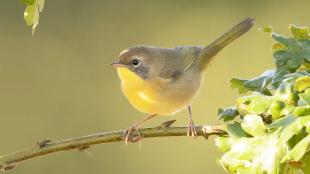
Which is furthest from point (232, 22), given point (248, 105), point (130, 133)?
point (248, 105)

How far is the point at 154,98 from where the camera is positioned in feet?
8.61

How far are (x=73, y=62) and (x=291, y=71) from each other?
4.89 meters

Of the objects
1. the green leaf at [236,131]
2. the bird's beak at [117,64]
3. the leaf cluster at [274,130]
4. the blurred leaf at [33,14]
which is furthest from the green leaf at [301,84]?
→ the bird's beak at [117,64]

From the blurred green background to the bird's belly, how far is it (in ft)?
9.14

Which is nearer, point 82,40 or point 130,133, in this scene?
point 130,133

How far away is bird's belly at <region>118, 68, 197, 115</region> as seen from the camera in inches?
101

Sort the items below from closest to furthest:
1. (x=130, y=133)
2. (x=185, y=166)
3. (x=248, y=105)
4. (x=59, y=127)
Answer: (x=248, y=105), (x=130, y=133), (x=185, y=166), (x=59, y=127)

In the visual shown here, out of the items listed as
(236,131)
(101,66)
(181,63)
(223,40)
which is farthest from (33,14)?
(101,66)

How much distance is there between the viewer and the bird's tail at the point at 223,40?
259 centimetres

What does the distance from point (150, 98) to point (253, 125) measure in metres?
1.42

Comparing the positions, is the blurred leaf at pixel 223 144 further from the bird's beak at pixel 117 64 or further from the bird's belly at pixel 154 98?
the bird's beak at pixel 117 64

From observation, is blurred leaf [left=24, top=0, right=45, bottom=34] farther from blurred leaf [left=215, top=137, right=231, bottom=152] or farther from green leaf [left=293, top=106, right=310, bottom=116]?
green leaf [left=293, top=106, right=310, bottom=116]

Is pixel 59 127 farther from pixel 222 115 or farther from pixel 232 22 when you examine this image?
pixel 222 115

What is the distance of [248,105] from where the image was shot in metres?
1.28
